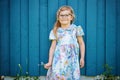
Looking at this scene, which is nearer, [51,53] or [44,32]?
[51,53]

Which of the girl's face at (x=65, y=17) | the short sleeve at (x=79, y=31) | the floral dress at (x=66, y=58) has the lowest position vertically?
the floral dress at (x=66, y=58)

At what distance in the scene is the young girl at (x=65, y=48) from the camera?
612cm

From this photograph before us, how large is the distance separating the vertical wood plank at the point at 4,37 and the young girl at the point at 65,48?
72cm

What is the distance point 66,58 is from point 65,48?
0.14 meters

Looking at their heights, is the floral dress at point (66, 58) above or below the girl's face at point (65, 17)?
below

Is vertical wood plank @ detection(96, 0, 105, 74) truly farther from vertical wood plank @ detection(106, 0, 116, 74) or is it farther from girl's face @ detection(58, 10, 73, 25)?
girl's face @ detection(58, 10, 73, 25)

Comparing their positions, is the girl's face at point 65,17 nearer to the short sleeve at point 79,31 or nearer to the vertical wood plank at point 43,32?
the short sleeve at point 79,31

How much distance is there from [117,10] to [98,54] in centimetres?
69

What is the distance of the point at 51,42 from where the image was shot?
21.4 ft

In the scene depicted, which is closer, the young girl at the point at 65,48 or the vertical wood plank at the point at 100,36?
Result: the young girl at the point at 65,48

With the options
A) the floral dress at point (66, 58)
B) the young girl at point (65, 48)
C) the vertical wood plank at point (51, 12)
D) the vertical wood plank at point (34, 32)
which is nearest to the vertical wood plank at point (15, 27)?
the vertical wood plank at point (34, 32)

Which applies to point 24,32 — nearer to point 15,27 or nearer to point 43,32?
point 15,27

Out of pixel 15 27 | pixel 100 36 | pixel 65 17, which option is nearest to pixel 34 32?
pixel 15 27

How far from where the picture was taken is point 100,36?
21.5 ft
